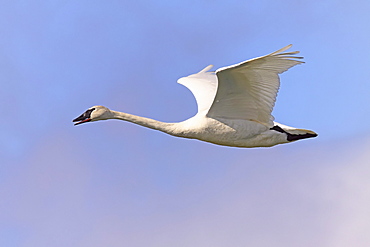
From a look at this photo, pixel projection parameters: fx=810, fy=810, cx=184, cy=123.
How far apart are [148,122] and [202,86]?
11.6 ft

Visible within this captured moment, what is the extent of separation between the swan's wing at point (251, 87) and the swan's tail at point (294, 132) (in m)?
0.23

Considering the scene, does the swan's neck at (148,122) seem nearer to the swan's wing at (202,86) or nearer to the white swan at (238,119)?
the white swan at (238,119)

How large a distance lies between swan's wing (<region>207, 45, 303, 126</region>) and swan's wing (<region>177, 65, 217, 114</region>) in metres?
1.34

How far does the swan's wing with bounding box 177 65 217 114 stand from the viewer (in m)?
18.4

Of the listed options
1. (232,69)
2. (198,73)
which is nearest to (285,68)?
(232,69)

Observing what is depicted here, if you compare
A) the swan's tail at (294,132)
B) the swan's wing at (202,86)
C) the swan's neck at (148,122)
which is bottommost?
the swan's tail at (294,132)

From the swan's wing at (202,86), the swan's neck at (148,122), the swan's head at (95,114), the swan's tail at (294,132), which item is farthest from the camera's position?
the swan's wing at (202,86)

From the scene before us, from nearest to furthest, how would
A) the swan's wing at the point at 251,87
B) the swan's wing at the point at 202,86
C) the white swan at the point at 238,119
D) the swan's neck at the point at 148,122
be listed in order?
the swan's wing at the point at 251,87 → the white swan at the point at 238,119 → the swan's neck at the point at 148,122 → the swan's wing at the point at 202,86

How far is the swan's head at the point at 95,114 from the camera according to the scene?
1695cm

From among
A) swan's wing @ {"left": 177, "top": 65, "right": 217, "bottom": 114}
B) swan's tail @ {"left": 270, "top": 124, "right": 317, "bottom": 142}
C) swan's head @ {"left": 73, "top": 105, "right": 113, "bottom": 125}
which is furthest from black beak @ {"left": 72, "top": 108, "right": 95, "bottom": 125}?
swan's tail @ {"left": 270, "top": 124, "right": 317, "bottom": 142}

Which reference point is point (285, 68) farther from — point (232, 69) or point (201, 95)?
point (201, 95)

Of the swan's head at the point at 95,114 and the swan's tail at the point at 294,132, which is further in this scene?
the swan's head at the point at 95,114

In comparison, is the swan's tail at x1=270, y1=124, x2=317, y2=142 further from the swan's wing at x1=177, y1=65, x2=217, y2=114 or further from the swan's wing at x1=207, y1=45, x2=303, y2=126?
the swan's wing at x1=177, y1=65, x2=217, y2=114

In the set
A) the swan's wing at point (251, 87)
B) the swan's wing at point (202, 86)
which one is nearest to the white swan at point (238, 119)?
the swan's wing at point (251, 87)
